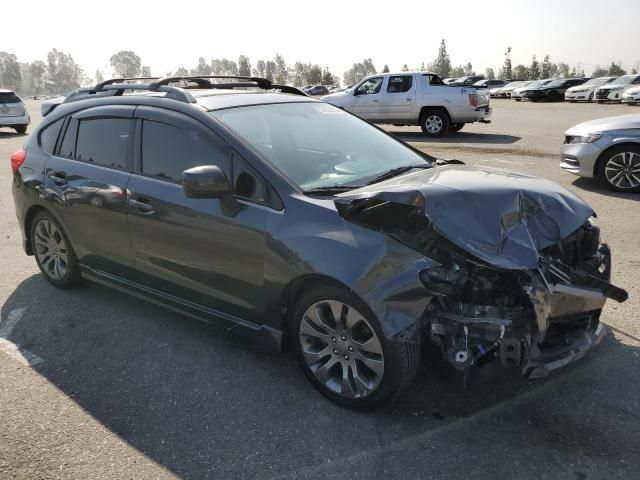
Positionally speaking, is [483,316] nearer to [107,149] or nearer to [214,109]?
[214,109]

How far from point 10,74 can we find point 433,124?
18812 centimetres

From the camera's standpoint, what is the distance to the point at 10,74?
168500 millimetres

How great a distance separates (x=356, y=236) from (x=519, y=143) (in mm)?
12143

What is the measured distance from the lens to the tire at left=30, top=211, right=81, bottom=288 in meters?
4.53

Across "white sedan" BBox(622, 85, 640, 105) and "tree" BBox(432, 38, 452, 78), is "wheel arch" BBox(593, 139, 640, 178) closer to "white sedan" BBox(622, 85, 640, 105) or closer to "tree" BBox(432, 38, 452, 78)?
"white sedan" BBox(622, 85, 640, 105)

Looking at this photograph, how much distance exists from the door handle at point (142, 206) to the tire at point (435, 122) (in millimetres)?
13084

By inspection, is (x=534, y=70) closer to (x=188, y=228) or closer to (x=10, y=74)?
(x=188, y=228)

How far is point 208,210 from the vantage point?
3344mm

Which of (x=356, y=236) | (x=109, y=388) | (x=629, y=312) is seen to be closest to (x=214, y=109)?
(x=356, y=236)

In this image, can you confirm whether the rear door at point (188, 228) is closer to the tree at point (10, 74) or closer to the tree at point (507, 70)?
the tree at point (507, 70)

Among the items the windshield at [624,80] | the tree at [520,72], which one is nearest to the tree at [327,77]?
the tree at [520,72]

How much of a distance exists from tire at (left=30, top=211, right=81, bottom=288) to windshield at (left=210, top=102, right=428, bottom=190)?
195 centimetres

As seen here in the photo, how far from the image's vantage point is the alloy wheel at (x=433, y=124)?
15.6 meters

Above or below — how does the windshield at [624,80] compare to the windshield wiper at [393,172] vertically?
above
